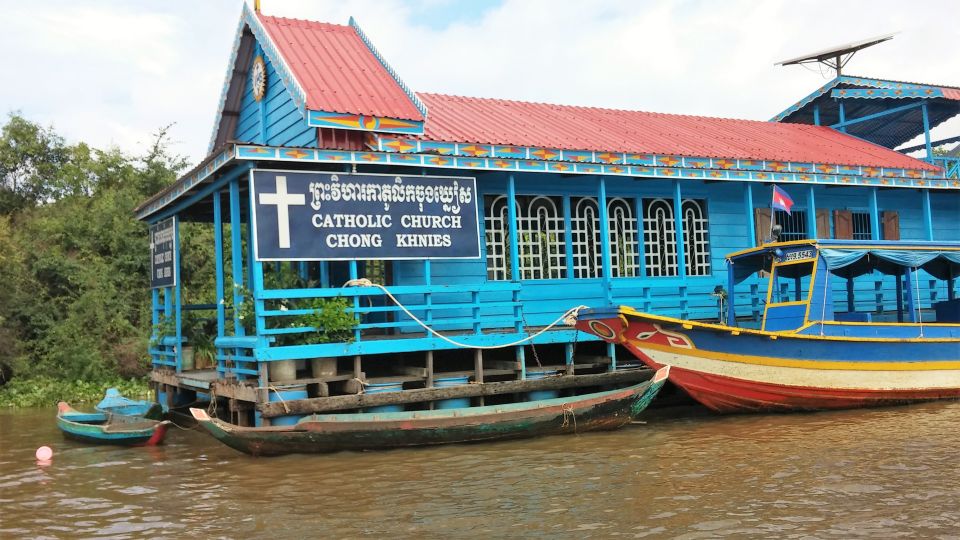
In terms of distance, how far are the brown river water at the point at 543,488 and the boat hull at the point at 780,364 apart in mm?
596

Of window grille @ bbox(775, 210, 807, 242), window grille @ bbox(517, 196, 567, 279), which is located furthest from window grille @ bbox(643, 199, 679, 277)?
window grille @ bbox(775, 210, 807, 242)

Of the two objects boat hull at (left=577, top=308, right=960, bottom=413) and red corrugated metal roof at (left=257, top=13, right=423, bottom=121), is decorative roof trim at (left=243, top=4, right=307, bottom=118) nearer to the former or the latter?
red corrugated metal roof at (left=257, top=13, right=423, bottom=121)

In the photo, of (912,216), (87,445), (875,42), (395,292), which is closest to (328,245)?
(395,292)

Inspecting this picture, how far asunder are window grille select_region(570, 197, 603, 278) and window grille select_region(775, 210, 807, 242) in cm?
406

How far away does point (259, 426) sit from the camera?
1034 centimetres

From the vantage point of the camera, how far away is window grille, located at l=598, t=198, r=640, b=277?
1468 centimetres

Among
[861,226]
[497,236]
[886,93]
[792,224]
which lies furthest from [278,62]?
[886,93]

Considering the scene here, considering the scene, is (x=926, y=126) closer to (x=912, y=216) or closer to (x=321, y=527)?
(x=912, y=216)

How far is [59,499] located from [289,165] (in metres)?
4.84

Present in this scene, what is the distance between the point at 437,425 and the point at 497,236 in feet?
14.3

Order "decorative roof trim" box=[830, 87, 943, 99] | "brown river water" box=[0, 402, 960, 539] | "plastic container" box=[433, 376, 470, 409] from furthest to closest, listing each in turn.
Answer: "decorative roof trim" box=[830, 87, 943, 99]
"plastic container" box=[433, 376, 470, 409]
"brown river water" box=[0, 402, 960, 539]

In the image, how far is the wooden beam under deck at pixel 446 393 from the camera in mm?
10305

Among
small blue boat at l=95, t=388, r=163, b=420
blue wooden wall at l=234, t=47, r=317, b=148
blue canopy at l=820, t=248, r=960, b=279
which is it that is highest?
blue wooden wall at l=234, t=47, r=317, b=148

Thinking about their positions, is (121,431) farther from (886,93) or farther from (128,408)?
(886,93)
